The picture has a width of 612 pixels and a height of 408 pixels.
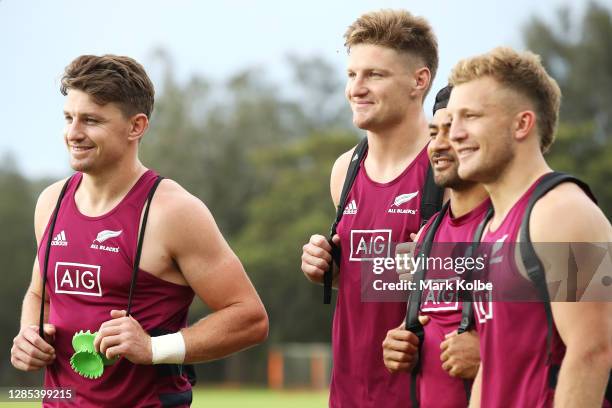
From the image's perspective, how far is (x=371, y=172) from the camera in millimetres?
6922

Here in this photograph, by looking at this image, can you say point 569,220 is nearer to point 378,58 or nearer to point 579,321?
point 579,321

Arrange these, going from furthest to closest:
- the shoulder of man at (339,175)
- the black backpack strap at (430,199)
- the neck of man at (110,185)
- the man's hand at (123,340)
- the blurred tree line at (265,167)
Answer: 1. the blurred tree line at (265,167)
2. the shoulder of man at (339,175)
3. the neck of man at (110,185)
4. the black backpack strap at (430,199)
5. the man's hand at (123,340)

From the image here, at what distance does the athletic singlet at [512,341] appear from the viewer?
4.68m

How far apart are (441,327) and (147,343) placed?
170cm

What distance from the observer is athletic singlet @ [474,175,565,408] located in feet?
15.3

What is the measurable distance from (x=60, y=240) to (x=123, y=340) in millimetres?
931

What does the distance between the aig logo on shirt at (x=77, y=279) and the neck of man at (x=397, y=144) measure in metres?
1.84

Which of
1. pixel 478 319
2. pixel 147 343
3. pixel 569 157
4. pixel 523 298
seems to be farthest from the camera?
pixel 569 157

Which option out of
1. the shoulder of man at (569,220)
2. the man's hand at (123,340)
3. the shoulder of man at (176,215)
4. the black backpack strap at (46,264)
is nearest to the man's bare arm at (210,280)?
the shoulder of man at (176,215)

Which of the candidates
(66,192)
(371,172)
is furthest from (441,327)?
(66,192)

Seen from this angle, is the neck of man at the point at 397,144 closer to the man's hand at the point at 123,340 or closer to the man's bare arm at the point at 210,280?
the man's bare arm at the point at 210,280

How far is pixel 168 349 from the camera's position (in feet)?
20.6

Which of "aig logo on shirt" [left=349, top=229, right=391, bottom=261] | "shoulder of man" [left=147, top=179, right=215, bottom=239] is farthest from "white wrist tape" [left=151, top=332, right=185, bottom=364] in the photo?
"aig logo on shirt" [left=349, top=229, right=391, bottom=261]

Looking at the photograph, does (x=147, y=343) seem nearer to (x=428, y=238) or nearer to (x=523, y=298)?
(x=428, y=238)
